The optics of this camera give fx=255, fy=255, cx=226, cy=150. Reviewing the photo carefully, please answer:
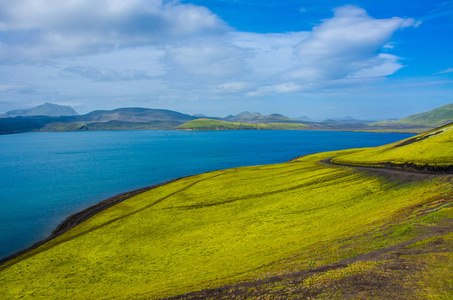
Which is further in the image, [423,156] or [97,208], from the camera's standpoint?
[423,156]

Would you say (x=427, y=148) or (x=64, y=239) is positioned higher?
(x=427, y=148)

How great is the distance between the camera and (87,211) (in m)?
62.6

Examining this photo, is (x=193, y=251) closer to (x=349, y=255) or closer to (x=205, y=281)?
(x=205, y=281)

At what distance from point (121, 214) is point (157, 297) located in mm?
38557

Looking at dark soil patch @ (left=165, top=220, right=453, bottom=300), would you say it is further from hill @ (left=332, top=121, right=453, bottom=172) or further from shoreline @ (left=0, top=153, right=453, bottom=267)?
hill @ (left=332, top=121, right=453, bottom=172)

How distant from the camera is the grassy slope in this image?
83.3 ft

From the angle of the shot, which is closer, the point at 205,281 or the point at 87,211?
the point at 205,281

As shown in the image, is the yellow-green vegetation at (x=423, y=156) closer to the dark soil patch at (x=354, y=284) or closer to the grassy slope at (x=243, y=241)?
the grassy slope at (x=243, y=241)

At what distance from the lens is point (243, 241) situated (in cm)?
4088

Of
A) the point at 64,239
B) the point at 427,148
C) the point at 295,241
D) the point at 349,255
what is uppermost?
the point at 427,148

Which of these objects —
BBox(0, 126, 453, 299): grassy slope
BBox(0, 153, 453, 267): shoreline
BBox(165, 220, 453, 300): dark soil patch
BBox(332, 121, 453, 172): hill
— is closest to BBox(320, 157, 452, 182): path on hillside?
BBox(0, 153, 453, 267): shoreline

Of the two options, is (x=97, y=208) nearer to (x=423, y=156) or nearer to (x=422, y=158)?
(x=422, y=158)

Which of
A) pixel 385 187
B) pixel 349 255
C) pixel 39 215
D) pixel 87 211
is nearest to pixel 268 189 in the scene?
pixel 385 187

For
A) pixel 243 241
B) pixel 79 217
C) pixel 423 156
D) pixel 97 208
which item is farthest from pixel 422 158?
pixel 79 217
